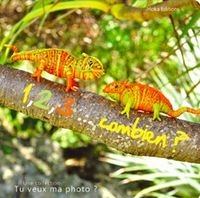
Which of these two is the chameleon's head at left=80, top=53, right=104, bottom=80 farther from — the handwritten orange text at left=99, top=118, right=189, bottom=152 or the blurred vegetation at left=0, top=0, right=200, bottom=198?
the blurred vegetation at left=0, top=0, right=200, bottom=198

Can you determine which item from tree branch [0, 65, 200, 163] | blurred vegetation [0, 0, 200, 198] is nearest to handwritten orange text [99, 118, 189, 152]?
tree branch [0, 65, 200, 163]

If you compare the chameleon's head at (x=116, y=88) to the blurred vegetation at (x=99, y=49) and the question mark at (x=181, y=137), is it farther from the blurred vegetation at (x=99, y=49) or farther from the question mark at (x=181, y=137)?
the blurred vegetation at (x=99, y=49)

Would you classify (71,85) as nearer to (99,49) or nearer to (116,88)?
(116,88)

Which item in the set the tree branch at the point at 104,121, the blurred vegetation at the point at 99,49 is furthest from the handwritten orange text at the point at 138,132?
the blurred vegetation at the point at 99,49

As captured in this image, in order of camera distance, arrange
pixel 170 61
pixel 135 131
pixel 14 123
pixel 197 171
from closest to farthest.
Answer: pixel 135 131 < pixel 197 171 < pixel 170 61 < pixel 14 123

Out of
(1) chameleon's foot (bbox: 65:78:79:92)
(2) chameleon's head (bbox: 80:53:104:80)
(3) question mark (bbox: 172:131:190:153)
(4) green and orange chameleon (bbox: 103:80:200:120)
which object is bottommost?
(3) question mark (bbox: 172:131:190:153)

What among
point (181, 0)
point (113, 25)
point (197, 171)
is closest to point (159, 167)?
point (197, 171)

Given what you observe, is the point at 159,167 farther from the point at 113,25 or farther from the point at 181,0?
the point at 181,0
